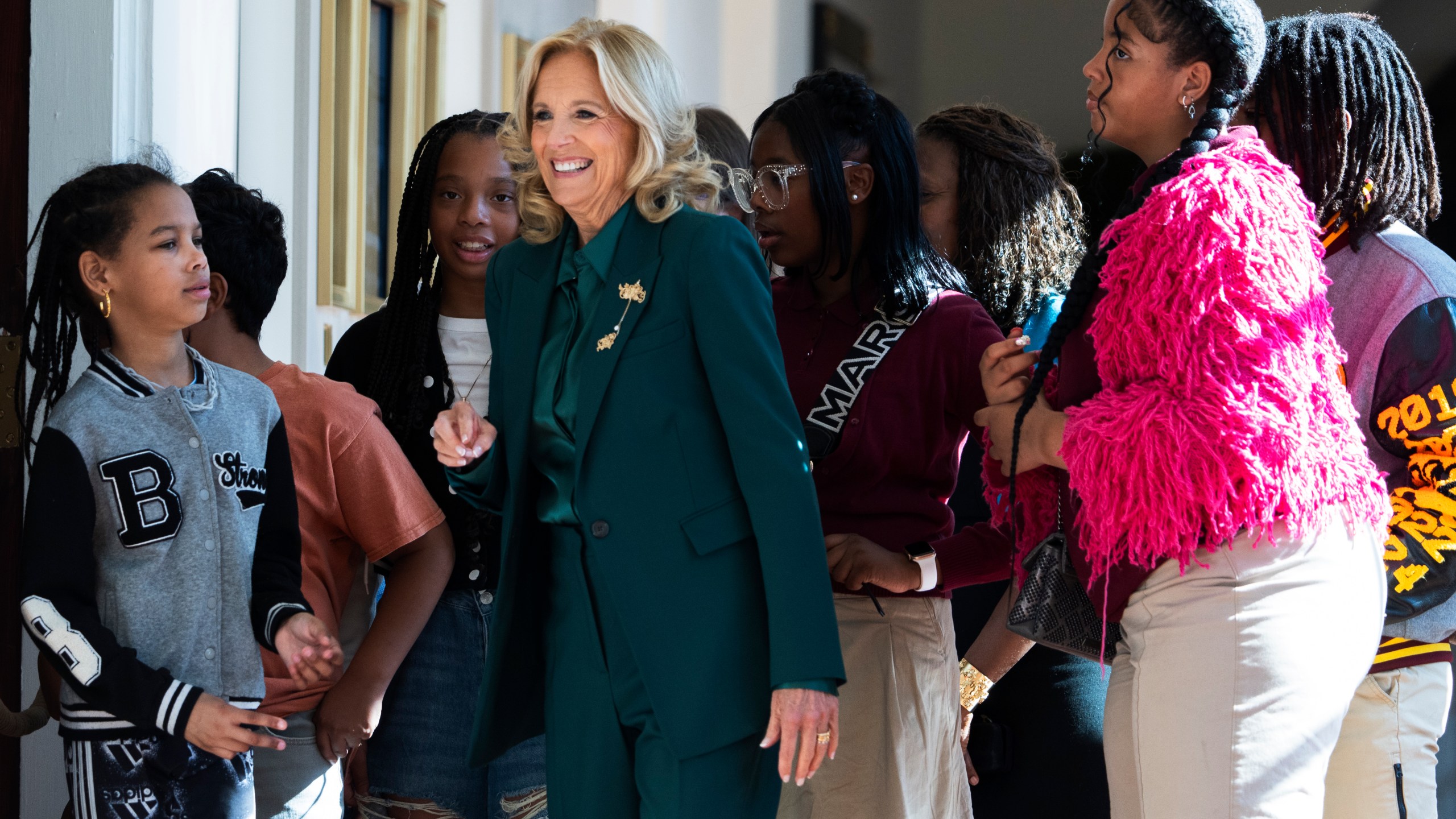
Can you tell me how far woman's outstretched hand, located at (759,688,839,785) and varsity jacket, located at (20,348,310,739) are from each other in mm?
825

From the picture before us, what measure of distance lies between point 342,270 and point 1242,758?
3233 millimetres

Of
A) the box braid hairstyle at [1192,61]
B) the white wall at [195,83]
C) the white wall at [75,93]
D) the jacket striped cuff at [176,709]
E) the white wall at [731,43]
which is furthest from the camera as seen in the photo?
the white wall at [731,43]

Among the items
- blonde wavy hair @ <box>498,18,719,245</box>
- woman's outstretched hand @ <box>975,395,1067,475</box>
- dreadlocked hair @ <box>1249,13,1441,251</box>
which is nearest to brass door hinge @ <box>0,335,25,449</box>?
blonde wavy hair @ <box>498,18,719,245</box>

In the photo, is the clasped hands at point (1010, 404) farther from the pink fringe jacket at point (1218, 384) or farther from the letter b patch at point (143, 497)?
the letter b patch at point (143, 497)

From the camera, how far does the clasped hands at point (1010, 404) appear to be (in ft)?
6.74

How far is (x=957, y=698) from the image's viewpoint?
7.90ft

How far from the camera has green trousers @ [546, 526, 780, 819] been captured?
1793 mm

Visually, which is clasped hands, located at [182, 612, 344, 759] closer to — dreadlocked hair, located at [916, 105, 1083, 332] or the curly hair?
the curly hair

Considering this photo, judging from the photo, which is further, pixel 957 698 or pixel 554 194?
pixel 957 698

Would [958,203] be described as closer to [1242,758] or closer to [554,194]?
[554,194]

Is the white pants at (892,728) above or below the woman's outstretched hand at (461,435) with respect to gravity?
below

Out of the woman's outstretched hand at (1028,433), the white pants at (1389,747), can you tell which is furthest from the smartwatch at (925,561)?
the white pants at (1389,747)

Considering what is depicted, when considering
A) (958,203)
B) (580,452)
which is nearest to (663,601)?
(580,452)

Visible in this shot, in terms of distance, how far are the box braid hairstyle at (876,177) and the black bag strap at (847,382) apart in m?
0.05
